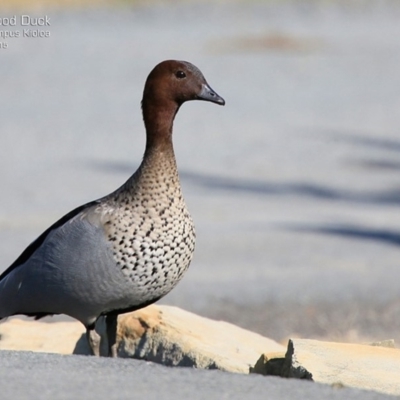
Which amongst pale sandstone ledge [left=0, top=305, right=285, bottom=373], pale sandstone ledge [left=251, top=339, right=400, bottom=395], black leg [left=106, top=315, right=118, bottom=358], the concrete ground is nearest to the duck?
black leg [left=106, top=315, right=118, bottom=358]

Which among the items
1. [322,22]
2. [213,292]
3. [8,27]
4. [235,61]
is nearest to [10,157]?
[213,292]

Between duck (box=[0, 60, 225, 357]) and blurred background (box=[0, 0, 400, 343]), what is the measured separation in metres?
3.13

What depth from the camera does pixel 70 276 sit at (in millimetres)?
5941

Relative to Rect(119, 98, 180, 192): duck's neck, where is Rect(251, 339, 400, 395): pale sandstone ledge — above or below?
below

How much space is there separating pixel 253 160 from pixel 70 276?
35.1 feet

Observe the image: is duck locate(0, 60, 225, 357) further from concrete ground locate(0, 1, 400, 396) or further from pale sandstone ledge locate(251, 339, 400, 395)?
concrete ground locate(0, 1, 400, 396)

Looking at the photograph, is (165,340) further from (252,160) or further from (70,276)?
(252,160)

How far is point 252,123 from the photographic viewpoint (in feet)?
64.8

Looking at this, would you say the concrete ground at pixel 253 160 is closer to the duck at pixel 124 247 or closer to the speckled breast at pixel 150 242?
the duck at pixel 124 247

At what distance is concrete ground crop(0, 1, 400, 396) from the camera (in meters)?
10.2

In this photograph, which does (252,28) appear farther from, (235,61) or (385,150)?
(385,150)

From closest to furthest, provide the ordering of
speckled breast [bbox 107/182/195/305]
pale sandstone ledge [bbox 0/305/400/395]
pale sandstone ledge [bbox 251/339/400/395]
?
pale sandstone ledge [bbox 251/339/400/395] → pale sandstone ledge [bbox 0/305/400/395] → speckled breast [bbox 107/182/195/305]

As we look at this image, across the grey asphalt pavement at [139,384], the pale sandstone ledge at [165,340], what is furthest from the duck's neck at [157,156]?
the grey asphalt pavement at [139,384]

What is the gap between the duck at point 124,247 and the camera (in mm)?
5848
